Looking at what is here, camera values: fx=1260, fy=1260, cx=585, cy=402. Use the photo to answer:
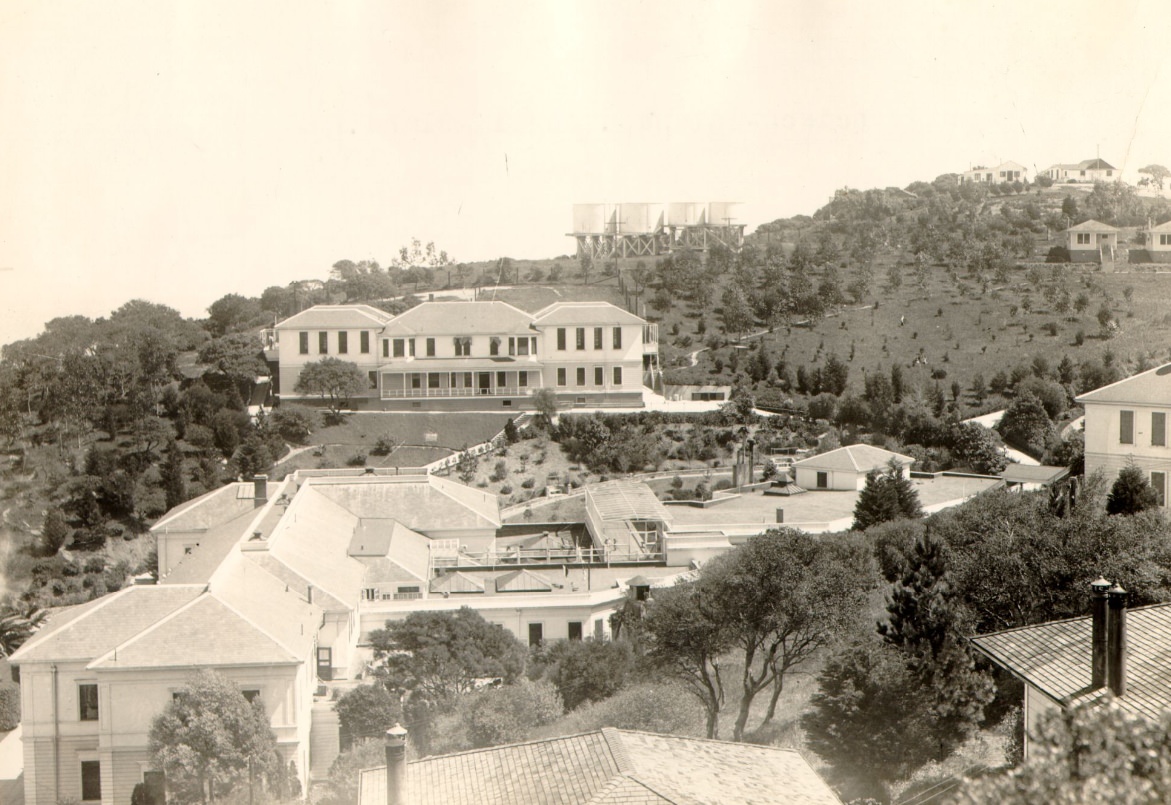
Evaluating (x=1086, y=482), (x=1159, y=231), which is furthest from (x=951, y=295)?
(x=1086, y=482)

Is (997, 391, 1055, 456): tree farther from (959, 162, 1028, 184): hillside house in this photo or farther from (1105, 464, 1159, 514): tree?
(959, 162, 1028, 184): hillside house

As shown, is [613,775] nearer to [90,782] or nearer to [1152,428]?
[90,782]

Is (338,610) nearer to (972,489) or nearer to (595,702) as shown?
(595,702)

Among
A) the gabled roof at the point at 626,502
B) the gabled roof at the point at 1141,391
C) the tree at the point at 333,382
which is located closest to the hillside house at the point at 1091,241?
the gabled roof at the point at 626,502

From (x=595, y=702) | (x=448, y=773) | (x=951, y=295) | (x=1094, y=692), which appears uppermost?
(x=951, y=295)

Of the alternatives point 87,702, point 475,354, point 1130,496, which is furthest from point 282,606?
point 475,354

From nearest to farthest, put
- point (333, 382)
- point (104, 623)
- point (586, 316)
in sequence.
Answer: point (104, 623)
point (333, 382)
point (586, 316)
